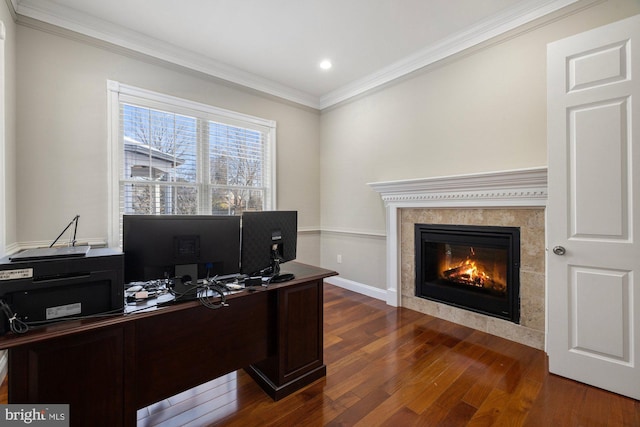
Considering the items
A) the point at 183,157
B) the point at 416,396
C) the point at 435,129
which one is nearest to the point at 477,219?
the point at 435,129

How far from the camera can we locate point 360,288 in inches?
157

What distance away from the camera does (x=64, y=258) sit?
4.07 ft

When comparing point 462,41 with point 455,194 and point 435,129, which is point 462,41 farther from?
point 455,194

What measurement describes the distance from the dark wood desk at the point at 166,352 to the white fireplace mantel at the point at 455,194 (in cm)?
162

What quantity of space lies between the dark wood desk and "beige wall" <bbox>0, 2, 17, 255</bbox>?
1468mm

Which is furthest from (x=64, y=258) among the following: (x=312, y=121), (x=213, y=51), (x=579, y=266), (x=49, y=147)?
(x=312, y=121)

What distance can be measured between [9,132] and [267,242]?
229cm

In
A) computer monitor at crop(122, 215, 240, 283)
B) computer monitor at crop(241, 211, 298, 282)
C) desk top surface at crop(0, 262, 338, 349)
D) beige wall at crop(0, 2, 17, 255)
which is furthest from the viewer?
beige wall at crop(0, 2, 17, 255)

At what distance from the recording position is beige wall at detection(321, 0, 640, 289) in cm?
249

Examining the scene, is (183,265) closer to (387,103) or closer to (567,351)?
(567,351)

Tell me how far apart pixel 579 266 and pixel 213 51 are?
395 centimetres

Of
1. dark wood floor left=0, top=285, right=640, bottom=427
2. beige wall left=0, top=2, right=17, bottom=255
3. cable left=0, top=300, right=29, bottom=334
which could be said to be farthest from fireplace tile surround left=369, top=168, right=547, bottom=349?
beige wall left=0, top=2, right=17, bottom=255

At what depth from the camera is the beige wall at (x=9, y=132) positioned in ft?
6.91

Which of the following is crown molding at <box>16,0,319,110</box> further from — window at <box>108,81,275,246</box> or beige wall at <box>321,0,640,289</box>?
beige wall at <box>321,0,640,289</box>
